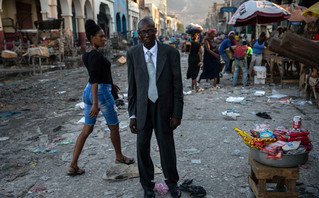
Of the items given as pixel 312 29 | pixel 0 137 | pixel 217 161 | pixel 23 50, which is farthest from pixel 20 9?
pixel 217 161

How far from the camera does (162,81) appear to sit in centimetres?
246

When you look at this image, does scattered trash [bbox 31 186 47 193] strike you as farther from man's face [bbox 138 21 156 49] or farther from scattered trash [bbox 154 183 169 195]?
man's face [bbox 138 21 156 49]

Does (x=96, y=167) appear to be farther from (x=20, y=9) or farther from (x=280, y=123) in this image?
(x=20, y=9)

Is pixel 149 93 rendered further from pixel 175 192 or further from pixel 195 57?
pixel 195 57

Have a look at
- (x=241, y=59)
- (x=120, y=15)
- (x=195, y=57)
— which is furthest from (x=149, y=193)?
(x=120, y=15)

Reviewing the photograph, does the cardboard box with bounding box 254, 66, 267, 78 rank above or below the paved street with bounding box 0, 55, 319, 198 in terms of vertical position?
above

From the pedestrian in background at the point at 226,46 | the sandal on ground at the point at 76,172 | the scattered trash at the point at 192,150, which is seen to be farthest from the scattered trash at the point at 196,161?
the pedestrian in background at the point at 226,46

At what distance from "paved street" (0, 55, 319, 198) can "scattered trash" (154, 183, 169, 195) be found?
196 millimetres

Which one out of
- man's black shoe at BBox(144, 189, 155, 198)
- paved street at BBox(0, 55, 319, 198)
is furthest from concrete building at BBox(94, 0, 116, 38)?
man's black shoe at BBox(144, 189, 155, 198)

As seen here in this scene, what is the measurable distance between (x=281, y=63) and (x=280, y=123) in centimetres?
375

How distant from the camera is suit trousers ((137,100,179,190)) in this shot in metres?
2.55

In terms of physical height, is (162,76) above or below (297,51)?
below

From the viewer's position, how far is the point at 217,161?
3.61 meters

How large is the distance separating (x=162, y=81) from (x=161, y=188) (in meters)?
1.23
